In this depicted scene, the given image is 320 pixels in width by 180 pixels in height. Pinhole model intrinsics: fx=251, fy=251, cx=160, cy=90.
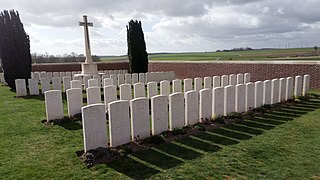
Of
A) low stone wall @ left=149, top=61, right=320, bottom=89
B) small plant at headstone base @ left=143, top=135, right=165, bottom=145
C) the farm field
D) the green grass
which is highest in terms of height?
the farm field

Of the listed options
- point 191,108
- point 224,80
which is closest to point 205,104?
point 191,108

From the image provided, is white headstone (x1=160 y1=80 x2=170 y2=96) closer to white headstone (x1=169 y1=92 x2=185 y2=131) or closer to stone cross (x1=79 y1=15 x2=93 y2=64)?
white headstone (x1=169 y1=92 x2=185 y2=131)

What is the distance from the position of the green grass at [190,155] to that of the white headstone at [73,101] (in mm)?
888

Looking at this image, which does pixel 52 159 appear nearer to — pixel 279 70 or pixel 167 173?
pixel 167 173

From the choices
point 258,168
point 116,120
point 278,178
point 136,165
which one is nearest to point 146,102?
point 116,120

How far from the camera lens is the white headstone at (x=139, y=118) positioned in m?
5.73

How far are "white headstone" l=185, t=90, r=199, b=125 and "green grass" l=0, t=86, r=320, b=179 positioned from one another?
77cm

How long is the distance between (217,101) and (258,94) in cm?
222

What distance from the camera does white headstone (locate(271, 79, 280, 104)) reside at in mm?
9602

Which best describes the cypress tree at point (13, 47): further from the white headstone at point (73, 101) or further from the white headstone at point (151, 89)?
the white headstone at point (151, 89)

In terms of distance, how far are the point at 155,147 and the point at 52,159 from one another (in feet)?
6.86

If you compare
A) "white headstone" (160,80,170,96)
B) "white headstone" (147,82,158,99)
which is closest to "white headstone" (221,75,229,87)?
"white headstone" (160,80,170,96)

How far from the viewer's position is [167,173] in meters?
4.28

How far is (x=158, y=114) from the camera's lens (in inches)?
243
